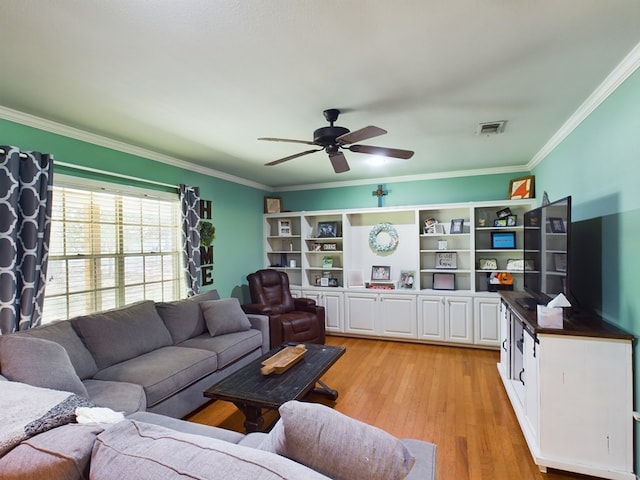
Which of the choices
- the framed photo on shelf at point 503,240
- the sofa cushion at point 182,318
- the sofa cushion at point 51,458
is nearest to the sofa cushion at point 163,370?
the sofa cushion at point 182,318

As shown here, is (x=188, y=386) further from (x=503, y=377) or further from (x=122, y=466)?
(x=503, y=377)

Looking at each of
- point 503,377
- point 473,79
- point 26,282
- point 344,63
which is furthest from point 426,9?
point 503,377

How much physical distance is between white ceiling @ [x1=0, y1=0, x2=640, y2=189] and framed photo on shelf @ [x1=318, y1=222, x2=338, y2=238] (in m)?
2.34

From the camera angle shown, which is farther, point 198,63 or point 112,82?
point 112,82

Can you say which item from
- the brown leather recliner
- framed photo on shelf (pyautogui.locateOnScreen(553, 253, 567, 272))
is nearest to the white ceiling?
framed photo on shelf (pyautogui.locateOnScreen(553, 253, 567, 272))

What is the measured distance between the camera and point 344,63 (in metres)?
1.81

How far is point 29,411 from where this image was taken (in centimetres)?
108

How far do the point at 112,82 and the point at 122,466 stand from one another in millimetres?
2047

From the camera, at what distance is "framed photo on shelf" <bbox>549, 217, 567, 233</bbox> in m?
2.29

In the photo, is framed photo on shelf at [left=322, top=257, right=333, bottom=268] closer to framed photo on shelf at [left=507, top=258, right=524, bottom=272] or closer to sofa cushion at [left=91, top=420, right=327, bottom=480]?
framed photo on shelf at [left=507, top=258, right=524, bottom=272]

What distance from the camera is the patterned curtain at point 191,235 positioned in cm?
377

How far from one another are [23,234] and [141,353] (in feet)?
4.05

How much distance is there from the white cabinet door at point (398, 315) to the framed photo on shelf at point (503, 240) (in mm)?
1284

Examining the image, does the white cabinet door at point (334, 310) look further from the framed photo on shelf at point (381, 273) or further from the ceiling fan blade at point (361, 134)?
the ceiling fan blade at point (361, 134)
